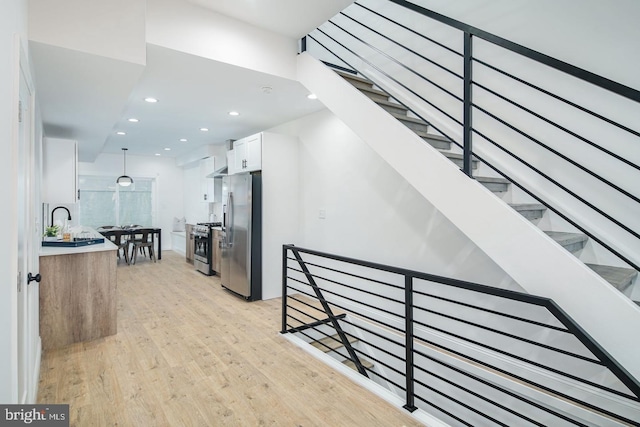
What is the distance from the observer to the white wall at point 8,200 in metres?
1.25

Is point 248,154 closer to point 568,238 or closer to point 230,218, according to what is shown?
point 230,218

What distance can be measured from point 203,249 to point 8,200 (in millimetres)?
5123

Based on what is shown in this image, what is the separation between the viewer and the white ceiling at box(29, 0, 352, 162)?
2637mm

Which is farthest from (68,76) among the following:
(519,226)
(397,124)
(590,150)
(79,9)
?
(590,150)

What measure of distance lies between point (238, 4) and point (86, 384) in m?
3.24

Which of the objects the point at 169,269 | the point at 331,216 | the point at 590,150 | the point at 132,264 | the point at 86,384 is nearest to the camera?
the point at 590,150

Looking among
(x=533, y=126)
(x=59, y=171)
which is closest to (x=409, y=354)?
(x=533, y=126)

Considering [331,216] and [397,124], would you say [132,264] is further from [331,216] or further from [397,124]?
[397,124]

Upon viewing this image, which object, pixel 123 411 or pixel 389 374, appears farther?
pixel 389 374

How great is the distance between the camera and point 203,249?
20.7 feet

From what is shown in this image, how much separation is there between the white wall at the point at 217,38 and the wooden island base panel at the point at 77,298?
2166 millimetres

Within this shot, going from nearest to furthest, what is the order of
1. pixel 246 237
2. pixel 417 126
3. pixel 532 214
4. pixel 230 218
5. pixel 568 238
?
pixel 568 238 < pixel 532 214 < pixel 417 126 < pixel 246 237 < pixel 230 218

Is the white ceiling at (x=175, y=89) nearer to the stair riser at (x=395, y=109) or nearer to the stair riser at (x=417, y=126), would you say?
the stair riser at (x=395, y=109)

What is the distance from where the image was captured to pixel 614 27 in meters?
2.19
